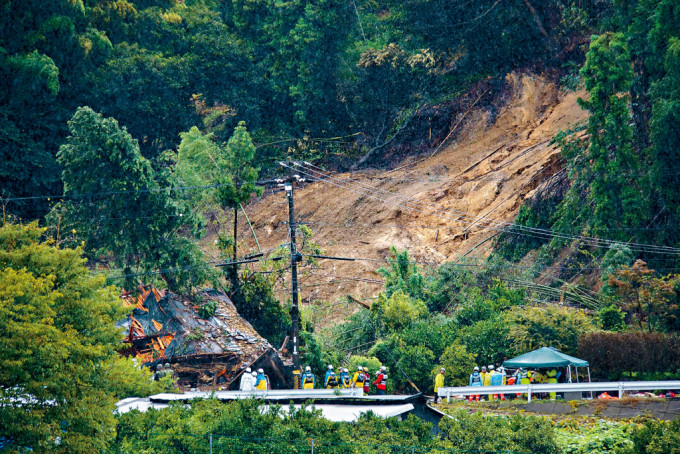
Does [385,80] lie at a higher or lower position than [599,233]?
higher

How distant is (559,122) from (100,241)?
20.8 m

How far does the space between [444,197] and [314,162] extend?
25.1ft

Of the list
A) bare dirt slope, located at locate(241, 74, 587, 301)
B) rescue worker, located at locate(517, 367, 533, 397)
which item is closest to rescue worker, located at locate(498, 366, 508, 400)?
rescue worker, located at locate(517, 367, 533, 397)

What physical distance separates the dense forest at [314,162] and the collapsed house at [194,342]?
4.36ft

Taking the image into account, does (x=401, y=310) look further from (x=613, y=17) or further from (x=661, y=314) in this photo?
(x=613, y=17)

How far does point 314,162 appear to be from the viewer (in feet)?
157

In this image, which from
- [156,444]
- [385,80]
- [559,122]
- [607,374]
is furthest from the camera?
[385,80]

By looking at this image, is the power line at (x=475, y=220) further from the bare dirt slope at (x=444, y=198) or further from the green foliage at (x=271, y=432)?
the green foliage at (x=271, y=432)

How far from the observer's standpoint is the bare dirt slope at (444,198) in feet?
137

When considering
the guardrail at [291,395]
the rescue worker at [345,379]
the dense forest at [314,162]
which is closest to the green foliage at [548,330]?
A: the dense forest at [314,162]

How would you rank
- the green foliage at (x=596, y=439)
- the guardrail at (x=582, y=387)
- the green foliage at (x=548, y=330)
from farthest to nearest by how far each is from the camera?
the green foliage at (x=548, y=330)
the guardrail at (x=582, y=387)
the green foliage at (x=596, y=439)

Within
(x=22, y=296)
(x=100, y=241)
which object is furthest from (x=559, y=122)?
(x=22, y=296)

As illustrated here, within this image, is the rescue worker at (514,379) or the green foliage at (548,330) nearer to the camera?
the rescue worker at (514,379)

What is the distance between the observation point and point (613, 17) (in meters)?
37.8
